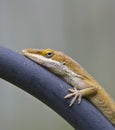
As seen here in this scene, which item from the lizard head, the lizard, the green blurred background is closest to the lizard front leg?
Answer: the lizard

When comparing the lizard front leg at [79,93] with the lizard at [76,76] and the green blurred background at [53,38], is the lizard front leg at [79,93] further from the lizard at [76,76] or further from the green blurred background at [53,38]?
the green blurred background at [53,38]

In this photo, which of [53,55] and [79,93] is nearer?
[79,93]

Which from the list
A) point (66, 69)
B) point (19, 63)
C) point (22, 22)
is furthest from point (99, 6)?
point (19, 63)

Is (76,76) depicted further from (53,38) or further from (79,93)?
(53,38)

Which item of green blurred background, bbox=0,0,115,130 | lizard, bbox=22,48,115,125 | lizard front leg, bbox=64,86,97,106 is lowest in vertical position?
lizard front leg, bbox=64,86,97,106

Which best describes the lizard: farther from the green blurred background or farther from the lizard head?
the green blurred background

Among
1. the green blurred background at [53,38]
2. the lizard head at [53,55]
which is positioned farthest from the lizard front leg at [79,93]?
the green blurred background at [53,38]

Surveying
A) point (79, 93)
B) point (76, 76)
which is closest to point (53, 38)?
point (76, 76)

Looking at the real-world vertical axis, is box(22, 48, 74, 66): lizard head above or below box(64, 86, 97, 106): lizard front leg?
above

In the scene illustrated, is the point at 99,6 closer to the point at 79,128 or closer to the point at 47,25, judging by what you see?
the point at 47,25

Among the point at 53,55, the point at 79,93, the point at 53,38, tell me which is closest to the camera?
the point at 79,93
